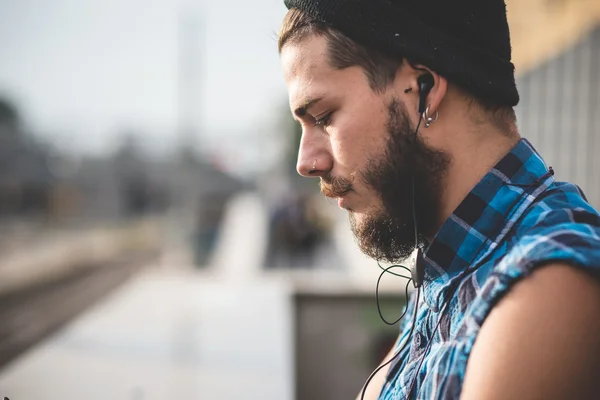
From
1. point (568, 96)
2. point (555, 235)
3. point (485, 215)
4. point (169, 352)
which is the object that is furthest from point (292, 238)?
point (555, 235)

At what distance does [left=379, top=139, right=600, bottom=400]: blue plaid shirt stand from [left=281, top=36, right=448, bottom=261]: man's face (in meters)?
0.11

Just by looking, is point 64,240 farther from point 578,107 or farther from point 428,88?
point 428,88

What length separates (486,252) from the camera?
1129 millimetres

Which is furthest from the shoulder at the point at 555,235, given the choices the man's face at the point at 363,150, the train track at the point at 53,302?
the train track at the point at 53,302

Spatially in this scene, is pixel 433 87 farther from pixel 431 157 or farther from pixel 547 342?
pixel 547 342

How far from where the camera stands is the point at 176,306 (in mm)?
5957

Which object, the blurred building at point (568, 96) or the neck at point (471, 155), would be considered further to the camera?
the blurred building at point (568, 96)

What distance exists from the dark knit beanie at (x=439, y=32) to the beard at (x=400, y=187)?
143 mm

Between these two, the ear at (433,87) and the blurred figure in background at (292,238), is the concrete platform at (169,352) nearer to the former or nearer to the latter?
the ear at (433,87)

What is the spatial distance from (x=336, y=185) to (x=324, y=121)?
0.17 metres

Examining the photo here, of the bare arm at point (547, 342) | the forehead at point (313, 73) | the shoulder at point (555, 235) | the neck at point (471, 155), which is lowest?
the bare arm at point (547, 342)

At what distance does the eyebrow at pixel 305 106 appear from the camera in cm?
130

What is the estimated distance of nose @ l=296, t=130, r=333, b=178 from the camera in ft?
4.50

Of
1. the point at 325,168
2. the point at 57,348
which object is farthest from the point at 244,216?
the point at 325,168
